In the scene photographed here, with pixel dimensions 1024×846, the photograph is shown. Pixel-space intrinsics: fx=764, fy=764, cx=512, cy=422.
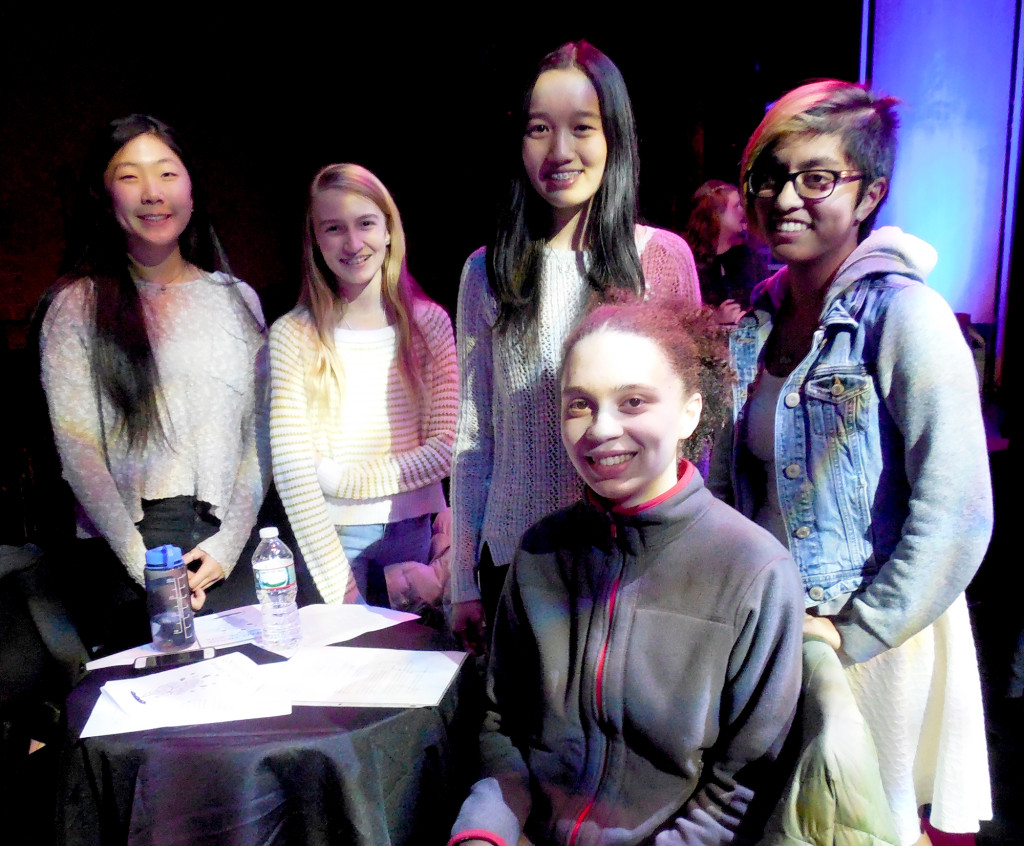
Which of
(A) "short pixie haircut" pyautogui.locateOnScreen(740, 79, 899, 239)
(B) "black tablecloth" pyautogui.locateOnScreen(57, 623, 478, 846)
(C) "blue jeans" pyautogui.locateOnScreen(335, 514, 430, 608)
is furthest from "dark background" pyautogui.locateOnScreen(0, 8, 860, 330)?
(B) "black tablecloth" pyautogui.locateOnScreen(57, 623, 478, 846)

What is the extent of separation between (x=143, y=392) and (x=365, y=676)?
3.52 ft

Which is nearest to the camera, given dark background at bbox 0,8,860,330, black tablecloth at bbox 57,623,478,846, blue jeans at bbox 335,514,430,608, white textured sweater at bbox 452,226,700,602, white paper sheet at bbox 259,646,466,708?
black tablecloth at bbox 57,623,478,846

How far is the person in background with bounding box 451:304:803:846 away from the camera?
113 cm

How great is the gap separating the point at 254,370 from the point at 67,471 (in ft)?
1.83

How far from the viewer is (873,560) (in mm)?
1313

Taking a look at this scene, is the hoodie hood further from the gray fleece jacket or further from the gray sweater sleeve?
the gray fleece jacket

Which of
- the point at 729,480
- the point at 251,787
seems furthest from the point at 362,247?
the point at 251,787

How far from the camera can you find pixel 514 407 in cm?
158

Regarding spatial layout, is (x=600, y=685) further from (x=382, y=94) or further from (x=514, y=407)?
(x=382, y=94)

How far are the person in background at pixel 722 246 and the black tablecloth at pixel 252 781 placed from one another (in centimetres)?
247

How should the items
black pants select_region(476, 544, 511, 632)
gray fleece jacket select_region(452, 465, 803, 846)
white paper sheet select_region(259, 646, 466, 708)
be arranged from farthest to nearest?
black pants select_region(476, 544, 511, 632), white paper sheet select_region(259, 646, 466, 708), gray fleece jacket select_region(452, 465, 803, 846)

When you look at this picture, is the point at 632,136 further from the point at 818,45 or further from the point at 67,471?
the point at 818,45

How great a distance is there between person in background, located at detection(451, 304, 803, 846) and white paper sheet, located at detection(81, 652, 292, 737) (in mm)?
444

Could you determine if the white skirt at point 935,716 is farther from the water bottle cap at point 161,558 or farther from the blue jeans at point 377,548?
the water bottle cap at point 161,558
